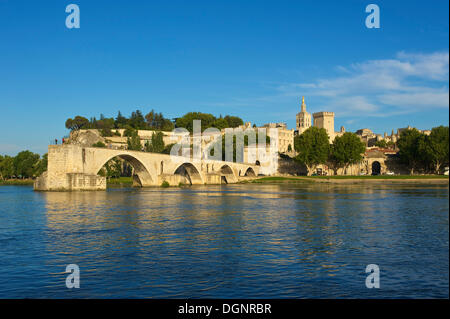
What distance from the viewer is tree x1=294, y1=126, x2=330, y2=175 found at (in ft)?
313

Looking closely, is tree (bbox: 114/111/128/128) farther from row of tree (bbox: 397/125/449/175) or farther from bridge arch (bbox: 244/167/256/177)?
row of tree (bbox: 397/125/449/175)

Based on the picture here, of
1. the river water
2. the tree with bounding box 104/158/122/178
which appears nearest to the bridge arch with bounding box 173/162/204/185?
the tree with bounding box 104/158/122/178

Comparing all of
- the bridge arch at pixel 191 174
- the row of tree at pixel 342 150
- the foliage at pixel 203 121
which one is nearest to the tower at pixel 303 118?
the foliage at pixel 203 121

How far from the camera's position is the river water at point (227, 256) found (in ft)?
29.6

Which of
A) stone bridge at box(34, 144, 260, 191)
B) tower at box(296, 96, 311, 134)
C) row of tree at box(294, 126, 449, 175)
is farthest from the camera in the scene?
tower at box(296, 96, 311, 134)

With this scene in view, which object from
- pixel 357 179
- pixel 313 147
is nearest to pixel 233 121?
pixel 313 147

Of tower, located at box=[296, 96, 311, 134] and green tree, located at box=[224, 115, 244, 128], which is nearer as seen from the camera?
green tree, located at box=[224, 115, 244, 128]

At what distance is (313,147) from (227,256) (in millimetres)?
86625

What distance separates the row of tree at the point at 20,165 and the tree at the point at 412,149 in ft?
257

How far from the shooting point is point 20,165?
88562mm

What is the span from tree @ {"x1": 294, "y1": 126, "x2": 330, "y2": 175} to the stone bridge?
15.3m

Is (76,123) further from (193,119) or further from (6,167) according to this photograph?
(6,167)

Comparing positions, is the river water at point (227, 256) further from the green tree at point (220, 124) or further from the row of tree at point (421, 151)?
the green tree at point (220, 124)

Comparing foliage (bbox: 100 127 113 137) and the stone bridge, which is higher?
foliage (bbox: 100 127 113 137)
